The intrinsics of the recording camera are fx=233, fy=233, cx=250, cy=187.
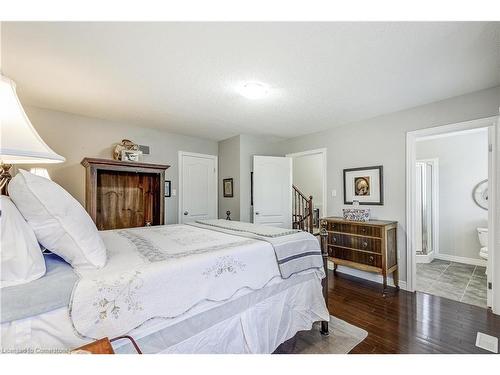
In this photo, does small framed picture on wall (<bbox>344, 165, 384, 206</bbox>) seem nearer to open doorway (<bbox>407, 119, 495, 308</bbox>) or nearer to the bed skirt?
open doorway (<bbox>407, 119, 495, 308</bbox>)

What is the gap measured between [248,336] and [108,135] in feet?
11.0

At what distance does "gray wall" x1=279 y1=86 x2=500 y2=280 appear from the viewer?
2.58 metres

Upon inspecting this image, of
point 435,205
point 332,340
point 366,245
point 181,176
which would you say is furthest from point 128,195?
point 435,205

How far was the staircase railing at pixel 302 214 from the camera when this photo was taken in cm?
440

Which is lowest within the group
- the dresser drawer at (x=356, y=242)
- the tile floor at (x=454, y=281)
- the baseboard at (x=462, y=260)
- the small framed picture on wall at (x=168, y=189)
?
the tile floor at (x=454, y=281)

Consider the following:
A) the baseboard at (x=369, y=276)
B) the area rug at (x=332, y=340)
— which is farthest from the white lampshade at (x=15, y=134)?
the baseboard at (x=369, y=276)

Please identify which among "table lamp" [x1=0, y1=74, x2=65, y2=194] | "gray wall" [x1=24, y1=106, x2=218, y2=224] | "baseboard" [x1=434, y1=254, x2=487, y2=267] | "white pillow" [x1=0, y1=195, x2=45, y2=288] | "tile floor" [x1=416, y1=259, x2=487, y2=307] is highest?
"gray wall" [x1=24, y1=106, x2=218, y2=224]

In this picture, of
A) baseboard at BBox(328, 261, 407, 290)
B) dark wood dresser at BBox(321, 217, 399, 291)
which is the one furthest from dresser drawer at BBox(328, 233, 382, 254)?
baseboard at BBox(328, 261, 407, 290)

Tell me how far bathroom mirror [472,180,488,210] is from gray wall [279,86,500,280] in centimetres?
189

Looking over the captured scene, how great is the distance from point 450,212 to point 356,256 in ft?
7.75

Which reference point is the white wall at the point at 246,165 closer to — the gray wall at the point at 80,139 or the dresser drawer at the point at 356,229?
the gray wall at the point at 80,139

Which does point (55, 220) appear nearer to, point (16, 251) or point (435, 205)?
point (16, 251)

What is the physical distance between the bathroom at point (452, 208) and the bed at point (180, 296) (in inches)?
105
